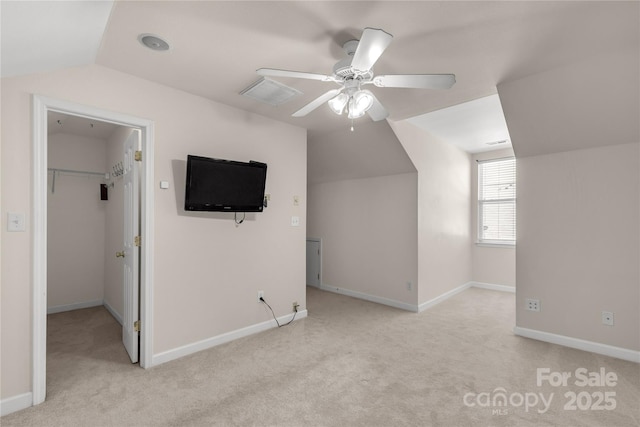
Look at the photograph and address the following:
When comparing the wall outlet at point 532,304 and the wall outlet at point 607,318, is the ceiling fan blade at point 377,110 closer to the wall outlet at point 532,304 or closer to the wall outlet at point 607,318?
the wall outlet at point 532,304

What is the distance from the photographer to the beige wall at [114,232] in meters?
3.82

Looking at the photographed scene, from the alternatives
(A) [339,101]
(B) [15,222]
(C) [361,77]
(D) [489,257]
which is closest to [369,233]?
(D) [489,257]

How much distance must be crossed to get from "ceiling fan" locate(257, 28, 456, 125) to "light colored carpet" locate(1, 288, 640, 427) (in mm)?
2025

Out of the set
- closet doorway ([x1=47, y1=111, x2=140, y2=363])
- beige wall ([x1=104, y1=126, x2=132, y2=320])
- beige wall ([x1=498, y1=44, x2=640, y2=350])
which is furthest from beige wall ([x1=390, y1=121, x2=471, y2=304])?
closet doorway ([x1=47, y1=111, x2=140, y2=363])

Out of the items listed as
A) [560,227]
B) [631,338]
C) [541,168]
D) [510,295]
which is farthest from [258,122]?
[510,295]

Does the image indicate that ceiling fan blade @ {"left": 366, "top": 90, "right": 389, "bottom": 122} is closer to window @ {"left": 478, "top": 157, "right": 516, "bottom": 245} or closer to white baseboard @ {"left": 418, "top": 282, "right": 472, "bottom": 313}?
white baseboard @ {"left": 418, "top": 282, "right": 472, "bottom": 313}

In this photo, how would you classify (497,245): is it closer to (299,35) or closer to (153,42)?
(299,35)

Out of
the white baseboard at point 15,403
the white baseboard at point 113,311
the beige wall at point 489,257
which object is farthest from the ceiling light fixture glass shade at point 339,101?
the beige wall at point 489,257

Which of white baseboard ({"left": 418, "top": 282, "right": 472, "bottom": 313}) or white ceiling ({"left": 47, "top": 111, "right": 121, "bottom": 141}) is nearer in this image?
white ceiling ({"left": 47, "top": 111, "right": 121, "bottom": 141})

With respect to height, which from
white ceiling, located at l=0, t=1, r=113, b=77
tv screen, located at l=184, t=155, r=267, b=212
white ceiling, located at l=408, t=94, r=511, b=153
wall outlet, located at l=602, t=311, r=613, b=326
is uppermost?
white ceiling, located at l=408, t=94, r=511, b=153

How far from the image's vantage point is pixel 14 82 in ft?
6.70

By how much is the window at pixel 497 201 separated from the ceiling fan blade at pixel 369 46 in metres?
4.66

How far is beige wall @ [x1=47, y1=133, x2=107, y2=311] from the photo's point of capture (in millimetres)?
4160

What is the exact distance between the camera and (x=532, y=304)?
3.31 metres
